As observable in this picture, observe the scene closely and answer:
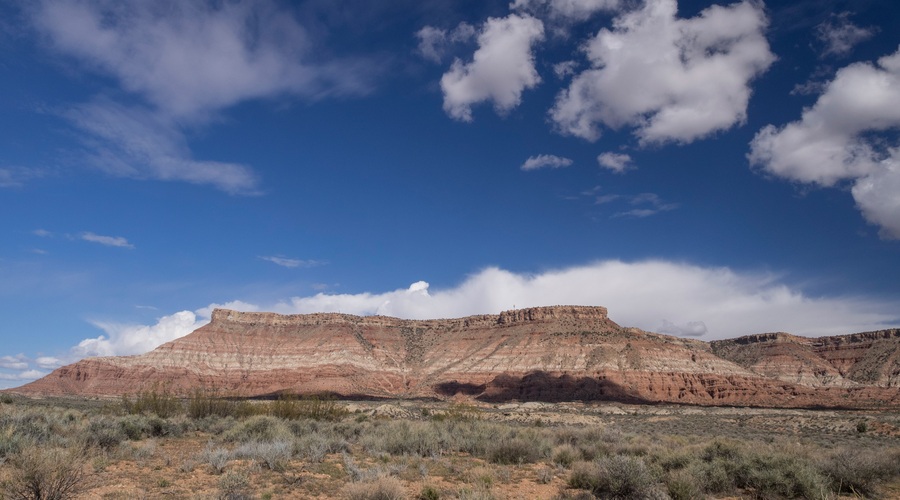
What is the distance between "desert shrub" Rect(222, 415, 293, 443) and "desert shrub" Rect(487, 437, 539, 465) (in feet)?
23.5

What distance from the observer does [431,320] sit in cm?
13675

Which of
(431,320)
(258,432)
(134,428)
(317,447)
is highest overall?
(431,320)

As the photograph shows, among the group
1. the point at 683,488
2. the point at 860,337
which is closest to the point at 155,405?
→ the point at 683,488

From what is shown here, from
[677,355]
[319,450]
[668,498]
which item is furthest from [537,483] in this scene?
[677,355]

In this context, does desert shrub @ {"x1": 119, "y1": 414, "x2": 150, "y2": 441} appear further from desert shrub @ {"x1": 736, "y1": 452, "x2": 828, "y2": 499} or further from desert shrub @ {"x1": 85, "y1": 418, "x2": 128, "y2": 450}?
desert shrub @ {"x1": 736, "y1": 452, "x2": 828, "y2": 499}

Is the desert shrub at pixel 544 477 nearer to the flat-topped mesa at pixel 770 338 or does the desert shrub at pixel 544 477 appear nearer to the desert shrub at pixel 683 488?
the desert shrub at pixel 683 488

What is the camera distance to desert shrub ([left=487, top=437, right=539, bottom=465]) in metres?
17.0

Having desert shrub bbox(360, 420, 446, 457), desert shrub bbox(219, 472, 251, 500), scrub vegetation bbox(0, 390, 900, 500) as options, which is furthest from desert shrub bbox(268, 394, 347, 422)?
desert shrub bbox(219, 472, 251, 500)

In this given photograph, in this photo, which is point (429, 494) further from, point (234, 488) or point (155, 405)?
point (155, 405)

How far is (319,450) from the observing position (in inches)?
621

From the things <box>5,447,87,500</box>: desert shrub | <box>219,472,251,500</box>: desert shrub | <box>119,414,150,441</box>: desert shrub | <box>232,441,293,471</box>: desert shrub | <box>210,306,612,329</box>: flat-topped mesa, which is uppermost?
<box>210,306,612,329</box>: flat-topped mesa

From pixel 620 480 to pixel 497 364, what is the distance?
9248cm

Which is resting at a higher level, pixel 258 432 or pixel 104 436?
pixel 104 436

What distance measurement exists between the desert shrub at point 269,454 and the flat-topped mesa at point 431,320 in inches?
4062
